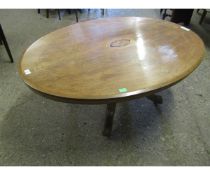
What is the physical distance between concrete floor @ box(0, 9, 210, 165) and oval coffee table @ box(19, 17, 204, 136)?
0.15 meters

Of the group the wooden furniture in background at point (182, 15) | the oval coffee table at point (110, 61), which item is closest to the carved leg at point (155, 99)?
the oval coffee table at point (110, 61)

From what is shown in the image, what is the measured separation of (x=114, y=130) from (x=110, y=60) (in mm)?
566

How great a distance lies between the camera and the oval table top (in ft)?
3.28

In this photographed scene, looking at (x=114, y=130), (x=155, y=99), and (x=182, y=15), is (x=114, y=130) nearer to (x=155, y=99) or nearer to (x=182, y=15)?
(x=155, y=99)

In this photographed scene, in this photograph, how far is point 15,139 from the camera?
145 centimetres

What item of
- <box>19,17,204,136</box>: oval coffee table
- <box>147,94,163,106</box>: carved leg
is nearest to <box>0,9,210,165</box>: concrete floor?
<box>147,94,163,106</box>: carved leg

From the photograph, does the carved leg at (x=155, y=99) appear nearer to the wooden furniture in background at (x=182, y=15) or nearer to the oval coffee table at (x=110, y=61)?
the oval coffee table at (x=110, y=61)

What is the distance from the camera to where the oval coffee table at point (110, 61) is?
993mm

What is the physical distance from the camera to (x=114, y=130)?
4.85ft

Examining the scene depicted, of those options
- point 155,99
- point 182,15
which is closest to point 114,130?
point 155,99

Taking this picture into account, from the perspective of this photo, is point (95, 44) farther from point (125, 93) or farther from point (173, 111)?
point (173, 111)

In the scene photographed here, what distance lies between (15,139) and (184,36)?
1.47 metres
